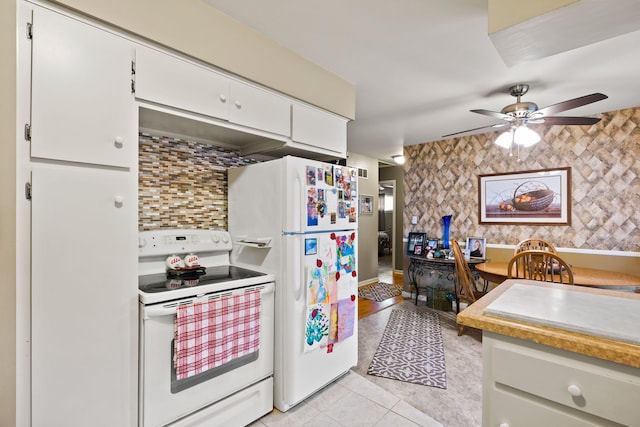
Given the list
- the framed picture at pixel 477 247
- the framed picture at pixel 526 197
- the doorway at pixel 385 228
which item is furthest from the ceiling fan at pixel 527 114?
the doorway at pixel 385 228

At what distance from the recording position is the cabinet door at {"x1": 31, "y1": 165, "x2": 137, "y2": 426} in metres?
1.18

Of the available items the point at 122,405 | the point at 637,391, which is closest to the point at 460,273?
the point at 637,391

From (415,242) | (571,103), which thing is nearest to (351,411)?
(571,103)

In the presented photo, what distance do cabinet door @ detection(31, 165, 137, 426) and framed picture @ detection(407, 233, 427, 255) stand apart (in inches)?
150

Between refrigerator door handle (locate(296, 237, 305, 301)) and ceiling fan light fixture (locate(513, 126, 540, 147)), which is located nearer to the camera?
refrigerator door handle (locate(296, 237, 305, 301))

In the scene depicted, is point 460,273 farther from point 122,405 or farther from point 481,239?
point 122,405

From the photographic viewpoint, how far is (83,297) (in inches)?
50.1

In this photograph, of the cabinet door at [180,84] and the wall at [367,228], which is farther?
the wall at [367,228]

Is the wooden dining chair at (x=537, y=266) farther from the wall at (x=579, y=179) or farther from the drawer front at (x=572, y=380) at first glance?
the drawer front at (x=572, y=380)

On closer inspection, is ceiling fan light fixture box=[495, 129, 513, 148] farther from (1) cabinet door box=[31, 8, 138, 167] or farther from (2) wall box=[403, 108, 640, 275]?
(1) cabinet door box=[31, 8, 138, 167]

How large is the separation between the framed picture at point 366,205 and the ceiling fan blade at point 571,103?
3199 mm

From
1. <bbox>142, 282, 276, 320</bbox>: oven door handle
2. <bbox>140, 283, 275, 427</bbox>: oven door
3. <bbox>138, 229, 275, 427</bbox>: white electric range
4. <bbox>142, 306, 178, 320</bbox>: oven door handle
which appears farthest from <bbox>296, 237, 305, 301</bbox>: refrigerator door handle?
<bbox>142, 306, 178, 320</bbox>: oven door handle

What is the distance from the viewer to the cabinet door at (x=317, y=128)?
2.15 m

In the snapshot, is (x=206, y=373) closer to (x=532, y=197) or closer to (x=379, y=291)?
(x=379, y=291)
